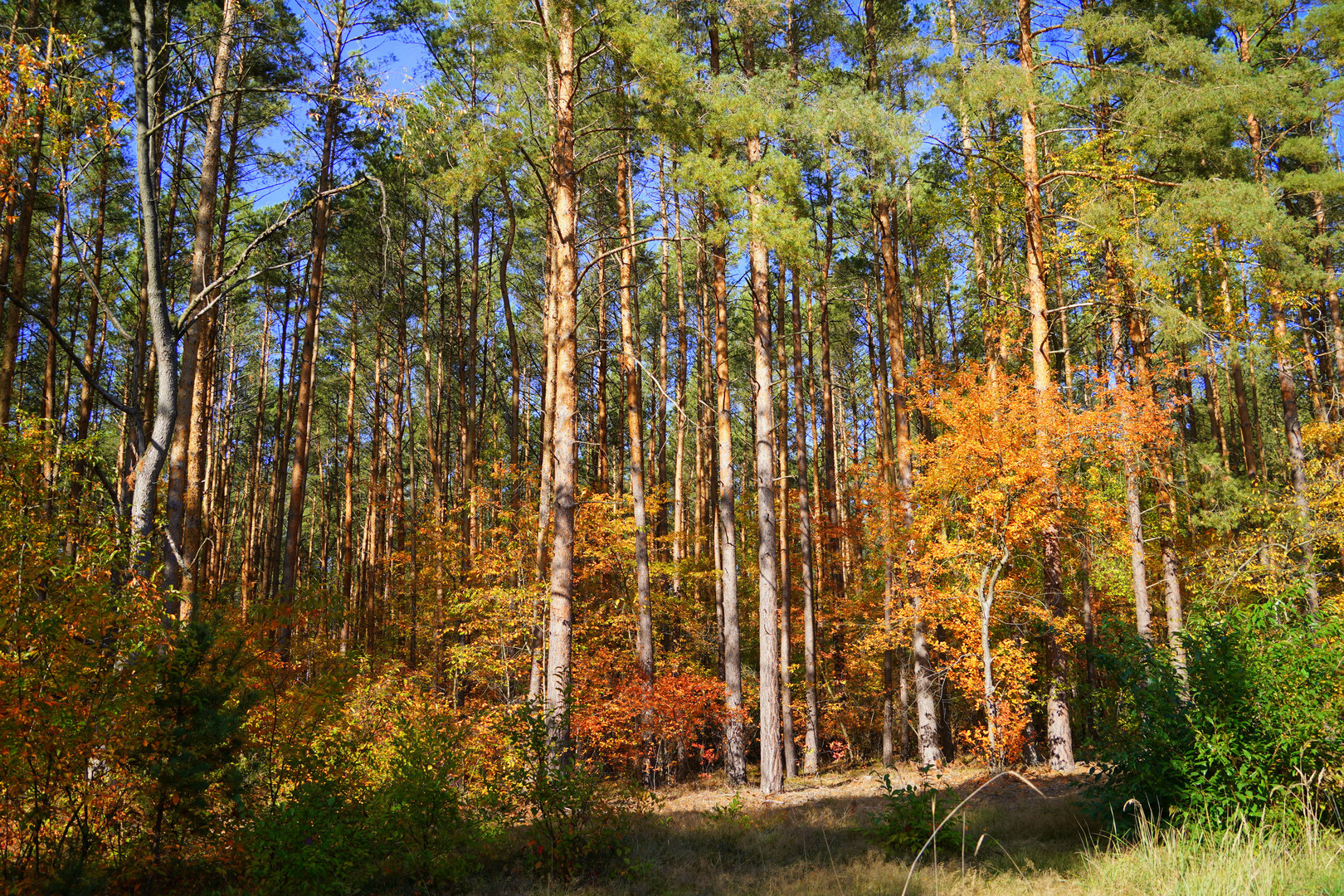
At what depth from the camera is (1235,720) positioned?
20.5 feet

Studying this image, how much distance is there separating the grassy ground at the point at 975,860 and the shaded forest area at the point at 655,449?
1.32 feet

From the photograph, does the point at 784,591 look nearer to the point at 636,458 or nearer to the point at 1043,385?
the point at 636,458

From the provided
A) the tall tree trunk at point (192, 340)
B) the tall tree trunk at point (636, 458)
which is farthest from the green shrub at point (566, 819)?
the tall tree trunk at point (636, 458)

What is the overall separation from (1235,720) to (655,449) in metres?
18.5

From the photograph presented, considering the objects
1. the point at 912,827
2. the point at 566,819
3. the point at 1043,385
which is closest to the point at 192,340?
the point at 566,819

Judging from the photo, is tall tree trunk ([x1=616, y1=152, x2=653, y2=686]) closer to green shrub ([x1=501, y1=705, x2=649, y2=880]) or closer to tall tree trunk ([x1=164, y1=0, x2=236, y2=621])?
tall tree trunk ([x1=164, y1=0, x2=236, y2=621])

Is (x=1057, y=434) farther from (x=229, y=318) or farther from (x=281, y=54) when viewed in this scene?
(x=229, y=318)

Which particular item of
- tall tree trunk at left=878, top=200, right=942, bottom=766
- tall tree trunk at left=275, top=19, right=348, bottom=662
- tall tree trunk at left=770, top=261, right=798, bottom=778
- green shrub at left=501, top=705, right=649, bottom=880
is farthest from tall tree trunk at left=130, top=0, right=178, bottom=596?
tall tree trunk at left=878, top=200, right=942, bottom=766

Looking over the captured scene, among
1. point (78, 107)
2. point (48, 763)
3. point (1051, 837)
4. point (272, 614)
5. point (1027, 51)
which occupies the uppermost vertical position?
point (1027, 51)

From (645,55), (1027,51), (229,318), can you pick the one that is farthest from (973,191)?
(229,318)

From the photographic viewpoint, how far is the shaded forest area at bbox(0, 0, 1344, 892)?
579cm

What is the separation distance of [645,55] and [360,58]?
28.7 ft

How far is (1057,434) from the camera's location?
37.4ft

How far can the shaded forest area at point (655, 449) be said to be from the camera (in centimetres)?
579
